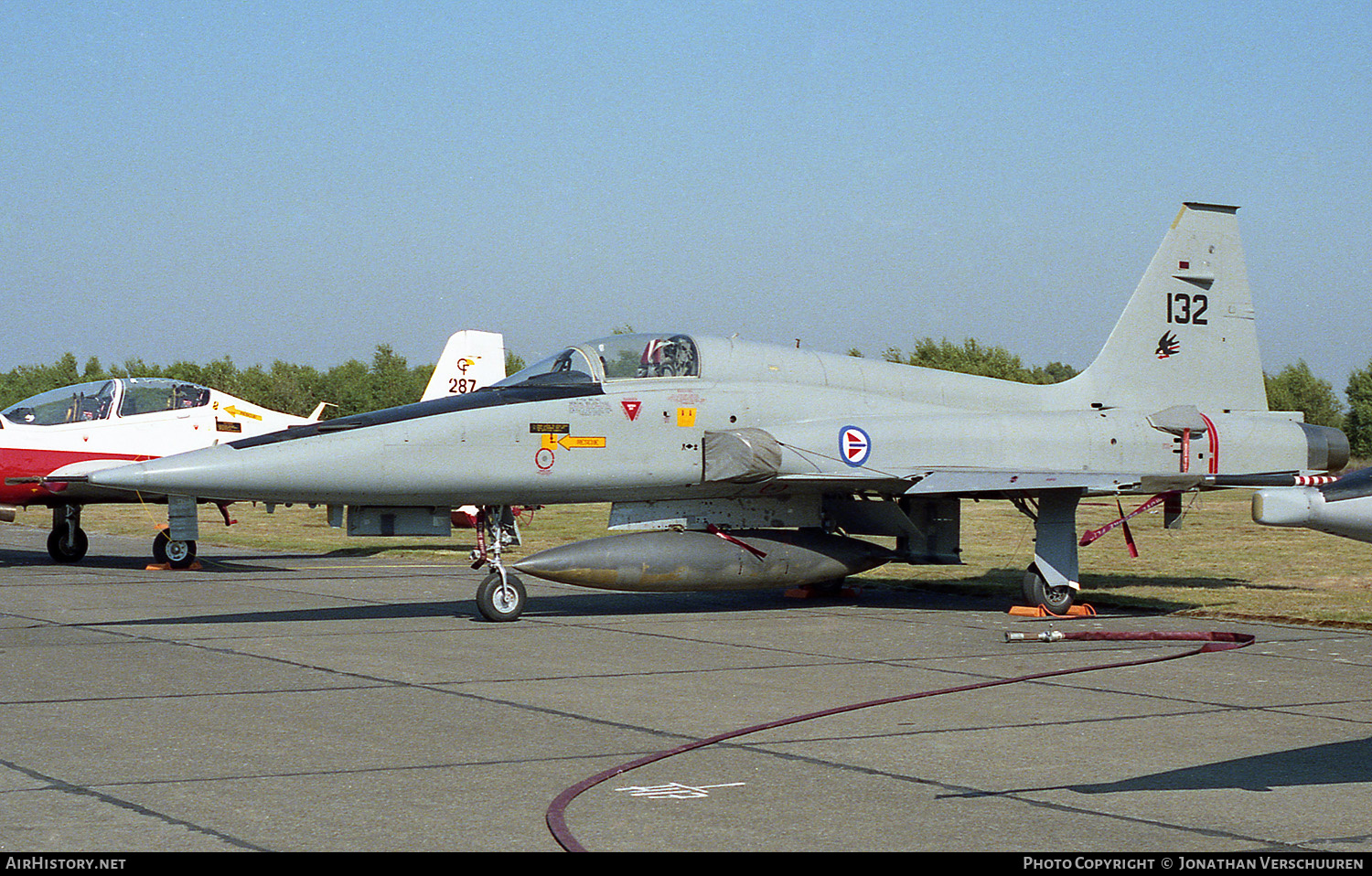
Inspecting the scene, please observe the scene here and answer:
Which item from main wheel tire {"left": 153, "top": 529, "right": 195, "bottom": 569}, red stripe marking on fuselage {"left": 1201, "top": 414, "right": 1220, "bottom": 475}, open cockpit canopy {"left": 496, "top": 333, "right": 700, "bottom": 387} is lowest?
main wheel tire {"left": 153, "top": 529, "right": 195, "bottom": 569}

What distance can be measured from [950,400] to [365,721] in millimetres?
8711

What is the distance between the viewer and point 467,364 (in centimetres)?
2427

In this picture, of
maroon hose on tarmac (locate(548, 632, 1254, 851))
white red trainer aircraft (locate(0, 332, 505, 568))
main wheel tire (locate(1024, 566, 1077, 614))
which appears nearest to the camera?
maroon hose on tarmac (locate(548, 632, 1254, 851))

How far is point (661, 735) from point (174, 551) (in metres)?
13.9

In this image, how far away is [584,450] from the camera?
1263 cm

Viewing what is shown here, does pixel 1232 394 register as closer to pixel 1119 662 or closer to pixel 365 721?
pixel 1119 662

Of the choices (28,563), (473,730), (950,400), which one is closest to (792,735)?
(473,730)

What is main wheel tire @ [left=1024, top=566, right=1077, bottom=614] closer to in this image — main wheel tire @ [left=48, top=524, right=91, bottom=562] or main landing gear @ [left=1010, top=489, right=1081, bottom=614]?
main landing gear @ [left=1010, top=489, right=1081, bottom=614]

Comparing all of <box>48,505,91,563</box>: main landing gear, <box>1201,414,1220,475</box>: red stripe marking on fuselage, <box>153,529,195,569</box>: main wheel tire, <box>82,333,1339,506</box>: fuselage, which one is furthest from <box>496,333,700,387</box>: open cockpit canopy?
<box>48,505,91,563</box>: main landing gear

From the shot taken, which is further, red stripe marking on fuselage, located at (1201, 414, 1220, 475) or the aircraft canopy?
the aircraft canopy

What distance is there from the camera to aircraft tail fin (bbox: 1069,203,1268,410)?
1568cm

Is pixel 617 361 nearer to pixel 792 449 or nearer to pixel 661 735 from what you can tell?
pixel 792 449

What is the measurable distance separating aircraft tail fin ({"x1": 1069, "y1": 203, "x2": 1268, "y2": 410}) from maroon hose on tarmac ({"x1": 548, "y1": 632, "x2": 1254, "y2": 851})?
4.40 metres

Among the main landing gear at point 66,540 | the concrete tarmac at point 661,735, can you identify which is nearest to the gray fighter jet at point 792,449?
the concrete tarmac at point 661,735
